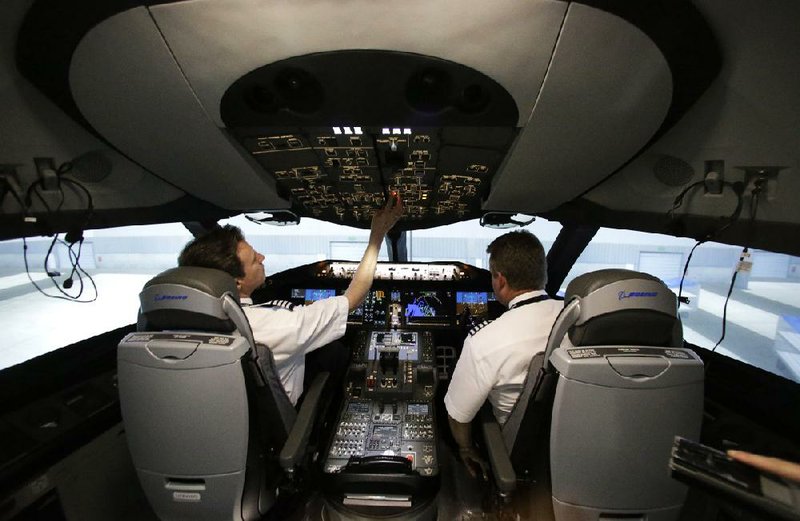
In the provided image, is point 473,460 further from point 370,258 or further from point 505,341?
point 370,258

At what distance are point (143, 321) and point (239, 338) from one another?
375mm

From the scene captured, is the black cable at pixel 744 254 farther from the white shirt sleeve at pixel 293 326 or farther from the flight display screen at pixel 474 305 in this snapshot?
the white shirt sleeve at pixel 293 326

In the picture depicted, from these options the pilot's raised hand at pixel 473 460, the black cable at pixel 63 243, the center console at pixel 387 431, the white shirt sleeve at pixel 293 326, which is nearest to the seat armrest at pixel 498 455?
the pilot's raised hand at pixel 473 460

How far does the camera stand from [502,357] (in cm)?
131

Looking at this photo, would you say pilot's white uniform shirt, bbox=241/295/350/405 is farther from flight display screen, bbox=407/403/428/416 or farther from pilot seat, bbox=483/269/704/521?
pilot seat, bbox=483/269/704/521

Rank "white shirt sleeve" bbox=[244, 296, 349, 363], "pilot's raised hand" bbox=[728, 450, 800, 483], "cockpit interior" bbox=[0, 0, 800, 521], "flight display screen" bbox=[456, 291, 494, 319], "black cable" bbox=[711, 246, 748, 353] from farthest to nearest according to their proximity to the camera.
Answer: "flight display screen" bbox=[456, 291, 494, 319] → "black cable" bbox=[711, 246, 748, 353] → "white shirt sleeve" bbox=[244, 296, 349, 363] → "cockpit interior" bbox=[0, 0, 800, 521] → "pilot's raised hand" bbox=[728, 450, 800, 483]

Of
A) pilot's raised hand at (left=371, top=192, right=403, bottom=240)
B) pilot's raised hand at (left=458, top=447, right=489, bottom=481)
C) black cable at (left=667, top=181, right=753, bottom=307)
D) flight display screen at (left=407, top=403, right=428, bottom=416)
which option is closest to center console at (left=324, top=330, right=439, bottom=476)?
flight display screen at (left=407, top=403, right=428, bottom=416)

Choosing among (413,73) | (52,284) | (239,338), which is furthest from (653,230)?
(52,284)

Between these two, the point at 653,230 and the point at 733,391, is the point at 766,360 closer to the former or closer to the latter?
the point at 733,391

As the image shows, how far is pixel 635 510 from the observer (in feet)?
3.88

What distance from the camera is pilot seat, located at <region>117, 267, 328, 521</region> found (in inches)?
42.1

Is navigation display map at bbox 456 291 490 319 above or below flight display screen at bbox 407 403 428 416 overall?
above

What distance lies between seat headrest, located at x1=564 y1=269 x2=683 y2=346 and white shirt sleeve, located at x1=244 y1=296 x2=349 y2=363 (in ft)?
3.27

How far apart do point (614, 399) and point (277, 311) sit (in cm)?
128
